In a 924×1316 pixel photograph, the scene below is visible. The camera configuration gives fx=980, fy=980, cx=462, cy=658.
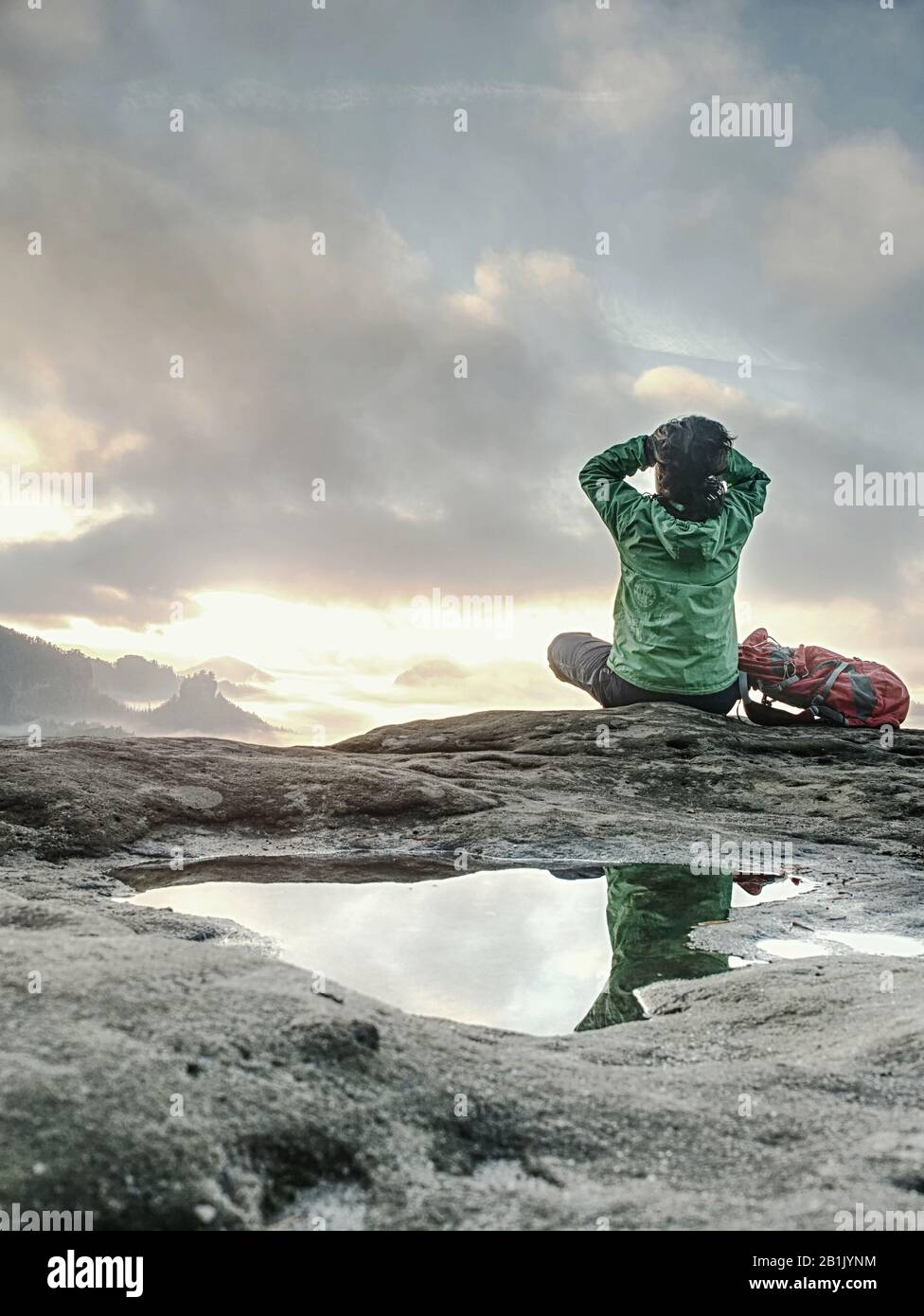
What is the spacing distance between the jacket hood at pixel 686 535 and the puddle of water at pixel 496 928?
4040 mm

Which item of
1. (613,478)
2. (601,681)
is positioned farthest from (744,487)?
(601,681)

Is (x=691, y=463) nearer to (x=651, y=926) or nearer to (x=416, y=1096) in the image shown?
(x=651, y=926)

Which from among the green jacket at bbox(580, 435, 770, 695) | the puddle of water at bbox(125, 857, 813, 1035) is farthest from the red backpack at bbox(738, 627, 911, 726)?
the puddle of water at bbox(125, 857, 813, 1035)

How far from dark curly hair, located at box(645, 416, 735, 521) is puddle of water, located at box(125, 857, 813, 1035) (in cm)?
430

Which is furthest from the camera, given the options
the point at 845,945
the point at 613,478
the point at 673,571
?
the point at 613,478

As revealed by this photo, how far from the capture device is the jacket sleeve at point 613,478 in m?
8.17

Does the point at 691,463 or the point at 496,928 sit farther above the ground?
the point at 691,463

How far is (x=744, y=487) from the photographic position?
8.47 metres

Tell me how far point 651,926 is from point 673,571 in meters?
5.20

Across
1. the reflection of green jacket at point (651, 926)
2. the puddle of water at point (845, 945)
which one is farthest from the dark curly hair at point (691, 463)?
the puddle of water at point (845, 945)

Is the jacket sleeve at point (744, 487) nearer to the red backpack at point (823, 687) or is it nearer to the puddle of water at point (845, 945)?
the red backpack at point (823, 687)

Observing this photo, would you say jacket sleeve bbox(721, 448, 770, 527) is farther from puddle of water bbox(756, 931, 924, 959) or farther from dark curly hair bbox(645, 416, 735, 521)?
puddle of water bbox(756, 931, 924, 959)

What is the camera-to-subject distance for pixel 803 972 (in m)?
2.60

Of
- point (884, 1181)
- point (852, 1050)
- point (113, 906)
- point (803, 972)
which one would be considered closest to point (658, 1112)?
point (884, 1181)
